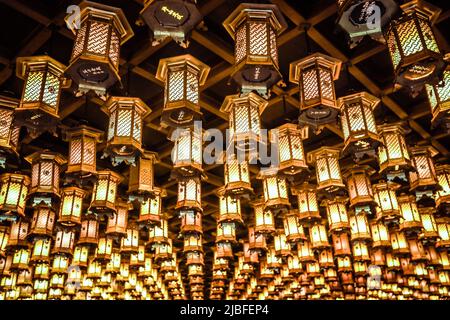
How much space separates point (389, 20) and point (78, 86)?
2.94m

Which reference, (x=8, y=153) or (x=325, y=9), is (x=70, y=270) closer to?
(x=8, y=153)

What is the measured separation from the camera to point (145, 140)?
7621 mm

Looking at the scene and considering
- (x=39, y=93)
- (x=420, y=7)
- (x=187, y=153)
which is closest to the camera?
(x=420, y=7)

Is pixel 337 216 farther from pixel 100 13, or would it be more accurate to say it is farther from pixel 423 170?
pixel 100 13

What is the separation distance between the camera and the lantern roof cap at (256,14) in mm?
3979

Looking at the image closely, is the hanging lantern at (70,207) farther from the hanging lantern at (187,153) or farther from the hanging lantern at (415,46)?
the hanging lantern at (415,46)

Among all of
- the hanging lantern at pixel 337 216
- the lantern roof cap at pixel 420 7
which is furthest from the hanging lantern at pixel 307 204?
the lantern roof cap at pixel 420 7

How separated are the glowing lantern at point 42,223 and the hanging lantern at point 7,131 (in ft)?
9.47

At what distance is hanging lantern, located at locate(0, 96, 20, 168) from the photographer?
16.0 ft

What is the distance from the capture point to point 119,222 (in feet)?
26.1

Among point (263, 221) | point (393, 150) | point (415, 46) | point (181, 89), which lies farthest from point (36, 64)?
point (263, 221)

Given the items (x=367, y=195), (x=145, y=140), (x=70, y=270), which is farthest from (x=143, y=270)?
(x=367, y=195)

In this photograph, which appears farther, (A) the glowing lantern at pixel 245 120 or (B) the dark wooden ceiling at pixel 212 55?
(B) the dark wooden ceiling at pixel 212 55

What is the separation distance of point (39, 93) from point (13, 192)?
3.06 meters
